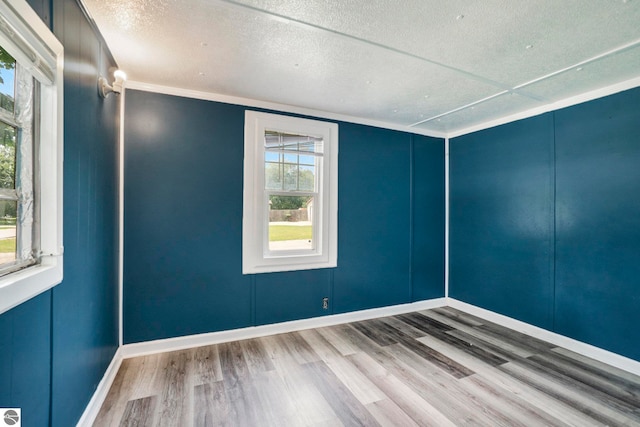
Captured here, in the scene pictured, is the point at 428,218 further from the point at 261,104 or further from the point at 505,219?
the point at 261,104

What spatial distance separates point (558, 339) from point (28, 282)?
14.4 ft

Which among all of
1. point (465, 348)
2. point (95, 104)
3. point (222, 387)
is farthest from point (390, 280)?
point (95, 104)

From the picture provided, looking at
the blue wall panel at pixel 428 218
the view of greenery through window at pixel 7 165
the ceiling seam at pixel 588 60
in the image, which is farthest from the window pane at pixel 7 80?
the blue wall panel at pixel 428 218

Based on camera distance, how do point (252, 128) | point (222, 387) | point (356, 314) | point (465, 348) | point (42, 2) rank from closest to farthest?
point (42, 2)
point (222, 387)
point (465, 348)
point (252, 128)
point (356, 314)

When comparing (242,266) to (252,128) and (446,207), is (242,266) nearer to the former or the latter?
(252,128)

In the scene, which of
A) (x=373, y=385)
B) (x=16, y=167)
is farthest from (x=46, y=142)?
(x=373, y=385)

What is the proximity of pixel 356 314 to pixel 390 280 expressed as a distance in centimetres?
69

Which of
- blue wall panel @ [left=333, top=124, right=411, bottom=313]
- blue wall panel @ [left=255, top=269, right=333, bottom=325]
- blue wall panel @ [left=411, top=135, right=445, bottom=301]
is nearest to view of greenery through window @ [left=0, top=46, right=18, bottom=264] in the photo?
blue wall panel @ [left=255, top=269, right=333, bottom=325]

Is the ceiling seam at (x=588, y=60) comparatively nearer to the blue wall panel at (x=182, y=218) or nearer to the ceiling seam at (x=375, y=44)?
the ceiling seam at (x=375, y=44)

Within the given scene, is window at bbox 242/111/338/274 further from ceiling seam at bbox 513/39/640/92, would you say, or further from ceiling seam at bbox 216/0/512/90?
ceiling seam at bbox 513/39/640/92

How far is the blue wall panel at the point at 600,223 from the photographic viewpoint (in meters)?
2.51

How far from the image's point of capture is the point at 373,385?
7.52 ft

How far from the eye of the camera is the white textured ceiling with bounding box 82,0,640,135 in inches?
66.6

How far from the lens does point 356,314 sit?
3.67 m
